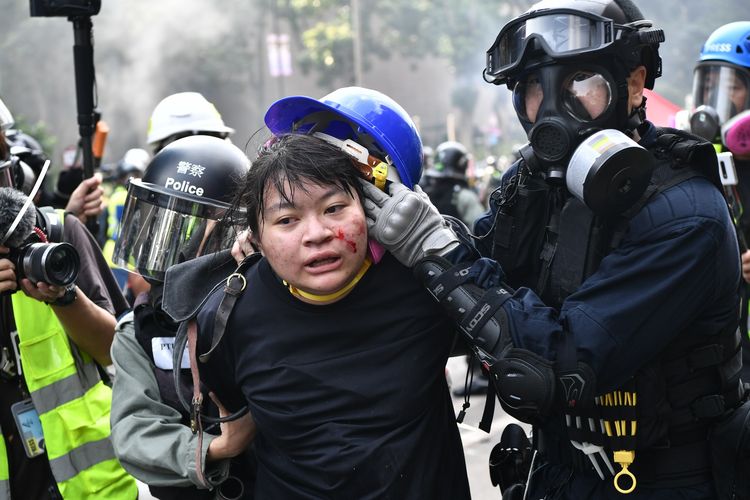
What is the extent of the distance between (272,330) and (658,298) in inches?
37.1

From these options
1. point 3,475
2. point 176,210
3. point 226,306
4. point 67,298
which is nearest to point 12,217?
point 67,298

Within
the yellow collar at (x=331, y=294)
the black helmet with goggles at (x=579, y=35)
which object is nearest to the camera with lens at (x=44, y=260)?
the yellow collar at (x=331, y=294)

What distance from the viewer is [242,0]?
142 ft

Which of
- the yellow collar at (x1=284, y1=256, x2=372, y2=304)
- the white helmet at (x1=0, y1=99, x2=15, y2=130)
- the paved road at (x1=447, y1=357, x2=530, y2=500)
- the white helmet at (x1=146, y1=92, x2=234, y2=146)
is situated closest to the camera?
the yellow collar at (x1=284, y1=256, x2=372, y2=304)

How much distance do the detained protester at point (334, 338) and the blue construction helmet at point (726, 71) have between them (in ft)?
9.27

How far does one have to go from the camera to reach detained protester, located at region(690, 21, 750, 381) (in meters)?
3.98

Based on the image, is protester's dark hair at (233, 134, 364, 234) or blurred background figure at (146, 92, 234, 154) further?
blurred background figure at (146, 92, 234, 154)

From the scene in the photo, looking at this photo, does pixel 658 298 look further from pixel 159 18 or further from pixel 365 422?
pixel 159 18

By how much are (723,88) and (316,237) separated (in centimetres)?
330

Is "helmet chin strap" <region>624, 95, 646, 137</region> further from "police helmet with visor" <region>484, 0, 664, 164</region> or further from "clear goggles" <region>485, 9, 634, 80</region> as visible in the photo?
"clear goggles" <region>485, 9, 634, 80</region>

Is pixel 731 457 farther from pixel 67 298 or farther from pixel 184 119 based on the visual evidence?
pixel 184 119

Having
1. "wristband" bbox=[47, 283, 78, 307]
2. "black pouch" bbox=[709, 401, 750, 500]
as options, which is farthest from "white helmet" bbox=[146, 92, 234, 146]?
"black pouch" bbox=[709, 401, 750, 500]

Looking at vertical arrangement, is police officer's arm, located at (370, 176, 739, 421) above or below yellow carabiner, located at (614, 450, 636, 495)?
above

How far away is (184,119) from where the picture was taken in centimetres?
571
